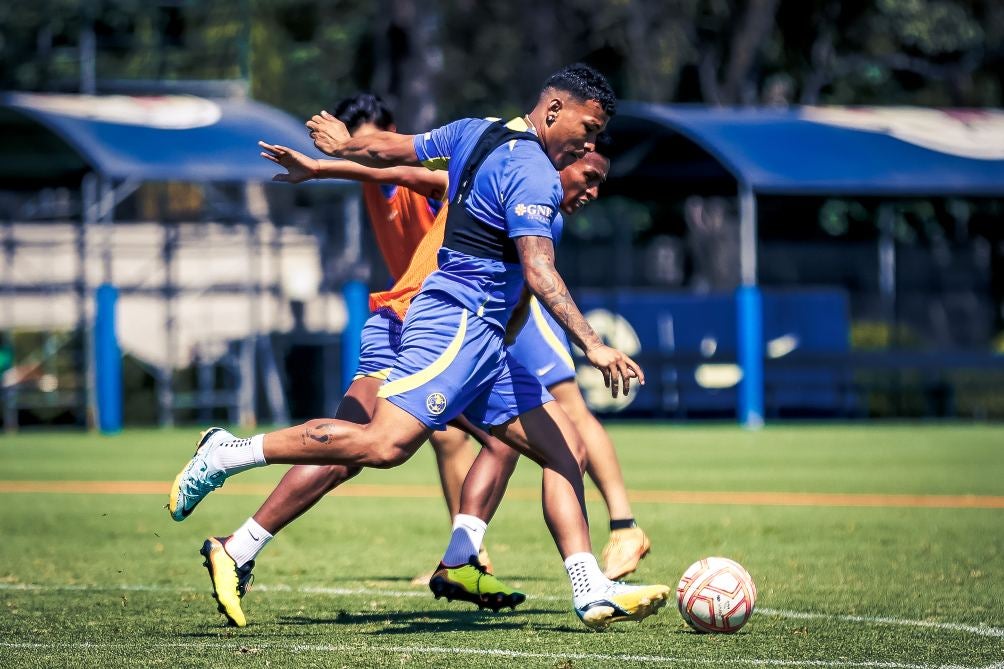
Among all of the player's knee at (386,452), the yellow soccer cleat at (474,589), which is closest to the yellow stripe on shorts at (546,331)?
the yellow soccer cleat at (474,589)

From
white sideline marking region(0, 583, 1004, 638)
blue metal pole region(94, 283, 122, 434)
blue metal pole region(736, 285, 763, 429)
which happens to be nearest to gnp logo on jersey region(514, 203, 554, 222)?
white sideline marking region(0, 583, 1004, 638)

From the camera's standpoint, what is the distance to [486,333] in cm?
743

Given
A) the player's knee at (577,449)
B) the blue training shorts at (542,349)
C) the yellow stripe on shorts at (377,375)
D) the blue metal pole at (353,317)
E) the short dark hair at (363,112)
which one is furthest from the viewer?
the blue metal pole at (353,317)

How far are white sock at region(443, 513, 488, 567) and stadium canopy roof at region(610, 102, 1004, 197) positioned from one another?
16.0 m

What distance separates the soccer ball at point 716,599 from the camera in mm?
7465

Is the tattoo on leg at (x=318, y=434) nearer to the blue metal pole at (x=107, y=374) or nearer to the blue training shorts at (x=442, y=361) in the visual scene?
the blue training shorts at (x=442, y=361)

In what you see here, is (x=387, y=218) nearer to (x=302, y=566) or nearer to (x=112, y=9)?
(x=302, y=566)

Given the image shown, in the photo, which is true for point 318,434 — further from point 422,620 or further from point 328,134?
point 328,134

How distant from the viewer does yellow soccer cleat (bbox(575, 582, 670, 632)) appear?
7.21 meters

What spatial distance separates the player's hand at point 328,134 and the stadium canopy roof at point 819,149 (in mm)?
16394

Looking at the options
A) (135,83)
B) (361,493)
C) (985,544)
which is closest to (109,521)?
(361,493)

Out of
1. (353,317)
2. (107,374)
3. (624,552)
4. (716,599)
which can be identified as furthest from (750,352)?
(716,599)

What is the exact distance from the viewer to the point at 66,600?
863 cm

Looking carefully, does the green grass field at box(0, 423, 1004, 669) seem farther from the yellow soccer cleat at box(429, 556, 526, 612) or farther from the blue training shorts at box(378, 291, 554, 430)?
the blue training shorts at box(378, 291, 554, 430)
